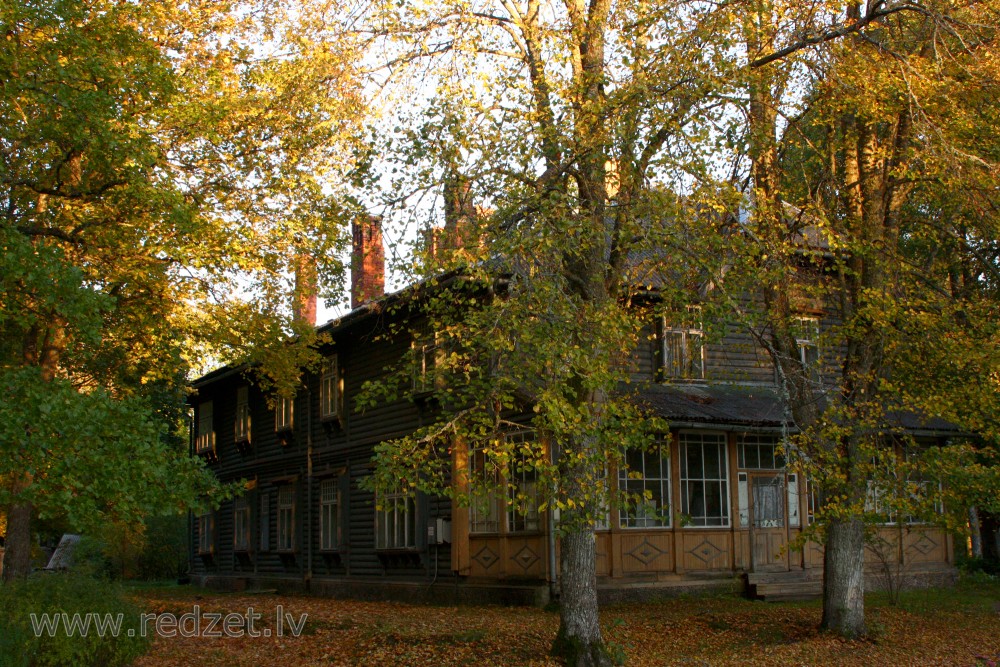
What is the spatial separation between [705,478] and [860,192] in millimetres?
6844

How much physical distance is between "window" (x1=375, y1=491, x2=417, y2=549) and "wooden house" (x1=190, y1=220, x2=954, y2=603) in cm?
4

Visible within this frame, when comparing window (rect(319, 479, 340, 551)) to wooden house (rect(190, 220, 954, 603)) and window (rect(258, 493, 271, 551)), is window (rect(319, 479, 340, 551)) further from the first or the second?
window (rect(258, 493, 271, 551))

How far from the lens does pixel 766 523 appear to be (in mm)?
20391

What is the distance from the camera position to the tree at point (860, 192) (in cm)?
1283

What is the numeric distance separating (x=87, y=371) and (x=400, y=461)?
1358cm

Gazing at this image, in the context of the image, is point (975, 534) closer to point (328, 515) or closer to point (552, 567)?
point (552, 567)

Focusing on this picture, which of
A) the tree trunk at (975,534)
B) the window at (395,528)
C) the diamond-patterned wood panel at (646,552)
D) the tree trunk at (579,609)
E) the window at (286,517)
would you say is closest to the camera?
the tree trunk at (579,609)

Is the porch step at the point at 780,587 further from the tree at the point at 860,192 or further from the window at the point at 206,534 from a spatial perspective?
the window at the point at 206,534

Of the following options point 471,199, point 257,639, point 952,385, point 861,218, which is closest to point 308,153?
point 471,199

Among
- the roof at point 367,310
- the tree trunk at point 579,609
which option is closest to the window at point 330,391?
the roof at point 367,310

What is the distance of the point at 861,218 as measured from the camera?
48.7 feet

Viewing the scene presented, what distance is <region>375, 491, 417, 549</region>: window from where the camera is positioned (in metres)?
21.2

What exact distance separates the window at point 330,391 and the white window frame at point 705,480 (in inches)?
347

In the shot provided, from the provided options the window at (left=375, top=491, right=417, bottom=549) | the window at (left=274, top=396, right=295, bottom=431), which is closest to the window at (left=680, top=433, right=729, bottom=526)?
the window at (left=375, top=491, right=417, bottom=549)
